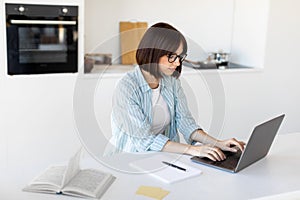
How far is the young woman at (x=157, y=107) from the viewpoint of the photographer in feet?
7.03

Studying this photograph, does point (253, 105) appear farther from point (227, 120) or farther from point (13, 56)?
point (13, 56)

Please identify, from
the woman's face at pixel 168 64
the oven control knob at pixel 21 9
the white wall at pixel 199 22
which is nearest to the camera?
the woman's face at pixel 168 64

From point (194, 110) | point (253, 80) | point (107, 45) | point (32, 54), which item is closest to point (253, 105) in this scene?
point (253, 80)

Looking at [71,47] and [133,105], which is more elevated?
[71,47]

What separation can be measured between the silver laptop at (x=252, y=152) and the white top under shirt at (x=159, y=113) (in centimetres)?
41

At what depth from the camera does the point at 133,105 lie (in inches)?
87.1

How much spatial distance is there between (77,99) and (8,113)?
64 cm

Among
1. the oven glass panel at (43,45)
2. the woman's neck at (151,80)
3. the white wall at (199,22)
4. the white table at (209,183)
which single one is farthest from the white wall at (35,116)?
the white table at (209,183)

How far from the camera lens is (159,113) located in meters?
2.40

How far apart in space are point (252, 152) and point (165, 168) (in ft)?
1.27

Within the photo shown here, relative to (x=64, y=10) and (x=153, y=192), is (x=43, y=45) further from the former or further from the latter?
(x=153, y=192)

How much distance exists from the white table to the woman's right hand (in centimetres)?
6

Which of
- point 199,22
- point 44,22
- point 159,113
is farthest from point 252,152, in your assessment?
point 199,22

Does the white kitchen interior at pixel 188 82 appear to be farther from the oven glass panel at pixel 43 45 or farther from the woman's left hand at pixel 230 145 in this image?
the woman's left hand at pixel 230 145
